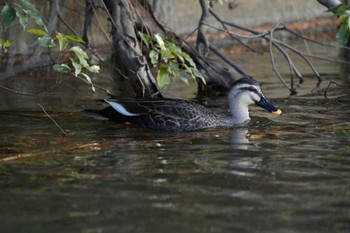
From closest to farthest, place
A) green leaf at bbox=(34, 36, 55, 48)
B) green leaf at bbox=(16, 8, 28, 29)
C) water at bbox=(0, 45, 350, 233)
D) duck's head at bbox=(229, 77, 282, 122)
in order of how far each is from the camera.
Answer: water at bbox=(0, 45, 350, 233) → green leaf at bbox=(16, 8, 28, 29) → green leaf at bbox=(34, 36, 55, 48) → duck's head at bbox=(229, 77, 282, 122)

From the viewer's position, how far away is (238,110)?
9.97m

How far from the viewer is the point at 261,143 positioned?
8172mm

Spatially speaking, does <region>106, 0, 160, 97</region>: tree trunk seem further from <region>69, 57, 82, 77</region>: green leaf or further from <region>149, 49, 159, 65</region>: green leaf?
<region>69, 57, 82, 77</region>: green leaf

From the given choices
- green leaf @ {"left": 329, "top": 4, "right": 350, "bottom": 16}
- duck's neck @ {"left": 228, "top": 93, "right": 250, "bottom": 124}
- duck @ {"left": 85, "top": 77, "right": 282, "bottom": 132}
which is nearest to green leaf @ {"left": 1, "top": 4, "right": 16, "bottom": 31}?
duck @ {"left": 85, "top": 77, "right": 282, "bottom": 132}

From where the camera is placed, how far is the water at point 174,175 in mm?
5434

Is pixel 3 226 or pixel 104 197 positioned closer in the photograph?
pixel 3 226

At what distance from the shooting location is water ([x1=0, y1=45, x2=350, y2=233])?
5.43 meters

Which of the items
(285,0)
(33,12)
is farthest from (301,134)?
(285,0)

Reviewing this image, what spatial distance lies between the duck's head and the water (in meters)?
0.16

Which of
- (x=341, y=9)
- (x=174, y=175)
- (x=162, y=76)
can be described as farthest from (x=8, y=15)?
(x=341, y=9)

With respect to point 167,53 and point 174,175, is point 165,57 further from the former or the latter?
point 174,175

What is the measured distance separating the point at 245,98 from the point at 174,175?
355 cm

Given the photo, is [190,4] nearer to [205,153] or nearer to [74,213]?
[205,153]

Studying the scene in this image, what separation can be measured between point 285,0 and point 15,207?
1101 cm
